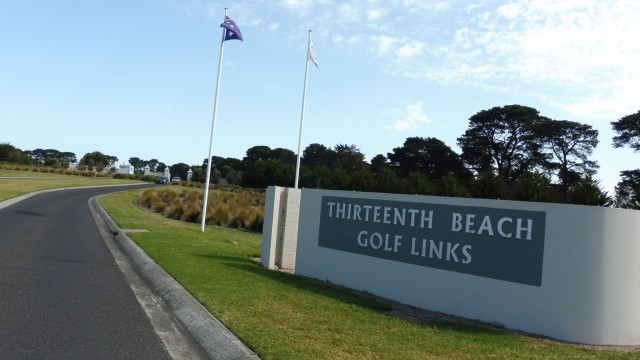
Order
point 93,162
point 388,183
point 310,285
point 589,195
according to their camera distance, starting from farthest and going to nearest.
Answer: point 93,162
point 388,183
point 589,195
point 310,285

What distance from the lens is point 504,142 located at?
6650cm

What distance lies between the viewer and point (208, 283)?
9.21 m

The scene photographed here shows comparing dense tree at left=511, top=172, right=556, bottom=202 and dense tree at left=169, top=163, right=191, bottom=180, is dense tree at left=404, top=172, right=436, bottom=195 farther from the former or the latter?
dense tree at left=169, top=163, right=191, bottom=180

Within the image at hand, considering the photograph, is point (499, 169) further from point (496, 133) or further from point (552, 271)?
point (552, 271)

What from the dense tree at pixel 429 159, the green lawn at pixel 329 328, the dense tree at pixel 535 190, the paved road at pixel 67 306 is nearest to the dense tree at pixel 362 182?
the dense tree at pixel 535 190

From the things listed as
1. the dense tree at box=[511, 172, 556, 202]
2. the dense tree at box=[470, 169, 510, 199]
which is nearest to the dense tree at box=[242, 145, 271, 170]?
the dense tree at box=[470, 169, 510, 199]

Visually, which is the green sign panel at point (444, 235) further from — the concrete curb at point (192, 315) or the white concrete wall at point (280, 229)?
→ the concrete curb at point (192, 315)

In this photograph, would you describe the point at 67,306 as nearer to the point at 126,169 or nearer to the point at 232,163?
the point at 126,169

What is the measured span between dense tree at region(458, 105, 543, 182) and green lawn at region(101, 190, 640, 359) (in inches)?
2267

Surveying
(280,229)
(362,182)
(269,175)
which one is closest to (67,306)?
(280,229)

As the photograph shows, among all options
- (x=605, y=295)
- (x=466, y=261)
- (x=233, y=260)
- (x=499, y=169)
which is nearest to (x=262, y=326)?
(x=466, y=261)

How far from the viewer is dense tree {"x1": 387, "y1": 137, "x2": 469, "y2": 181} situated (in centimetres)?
6944

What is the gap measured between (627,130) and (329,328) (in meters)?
56.6

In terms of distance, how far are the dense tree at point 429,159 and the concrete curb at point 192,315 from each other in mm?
59489
